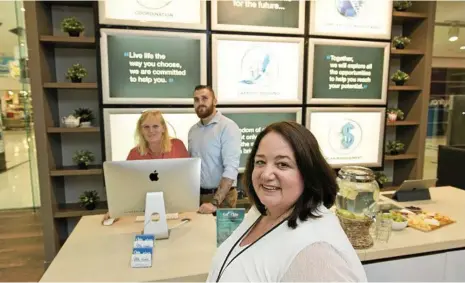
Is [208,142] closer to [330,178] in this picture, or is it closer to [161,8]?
[161,8]

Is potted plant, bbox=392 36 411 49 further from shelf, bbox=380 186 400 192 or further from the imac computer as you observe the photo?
the imac computer

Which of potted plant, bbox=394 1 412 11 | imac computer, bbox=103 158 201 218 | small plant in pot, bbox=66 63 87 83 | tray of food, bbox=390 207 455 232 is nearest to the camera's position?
imac computer, bbox=103 158 201 218

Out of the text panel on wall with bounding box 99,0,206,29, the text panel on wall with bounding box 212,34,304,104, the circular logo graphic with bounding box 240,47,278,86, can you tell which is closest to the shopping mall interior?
the text panel on wall with bounding box 99,0,206,29

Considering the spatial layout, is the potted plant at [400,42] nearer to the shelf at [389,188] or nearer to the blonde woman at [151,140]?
the shelf at [389,188]

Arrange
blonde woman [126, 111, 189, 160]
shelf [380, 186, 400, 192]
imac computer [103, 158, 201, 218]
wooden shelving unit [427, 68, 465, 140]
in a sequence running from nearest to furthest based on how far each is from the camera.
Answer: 1. imac computer [103, 158, 201, 218]
2. blonde woman [126, 111, 189, 160]
3. shelf [380, 186, 400, 192]
4. wooden shelving unit [427, 68, 465, 140]

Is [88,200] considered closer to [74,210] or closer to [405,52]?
[74,210]

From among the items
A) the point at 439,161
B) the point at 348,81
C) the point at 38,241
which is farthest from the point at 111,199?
the point at 439,161

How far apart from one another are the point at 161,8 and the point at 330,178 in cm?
238

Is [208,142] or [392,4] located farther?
[392,4]

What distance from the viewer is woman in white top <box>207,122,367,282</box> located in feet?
2.85

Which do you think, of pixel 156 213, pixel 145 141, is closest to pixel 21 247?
pixel 145 141

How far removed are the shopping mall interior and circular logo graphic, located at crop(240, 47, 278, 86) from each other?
1.81 metres

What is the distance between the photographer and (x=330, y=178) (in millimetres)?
1063

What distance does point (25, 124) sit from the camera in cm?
501
